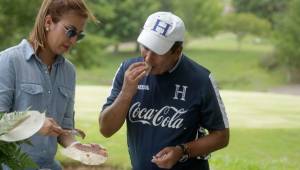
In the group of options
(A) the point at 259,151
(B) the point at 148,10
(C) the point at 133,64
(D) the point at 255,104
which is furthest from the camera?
(B) the point at 148,10

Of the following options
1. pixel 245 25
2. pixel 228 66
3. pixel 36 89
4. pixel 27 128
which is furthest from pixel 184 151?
pixel 245 25

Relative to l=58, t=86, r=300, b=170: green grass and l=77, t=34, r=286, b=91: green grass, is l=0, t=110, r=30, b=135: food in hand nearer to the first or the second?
l=58, t=86, r=300, b=170: green grass

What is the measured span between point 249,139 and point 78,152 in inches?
298

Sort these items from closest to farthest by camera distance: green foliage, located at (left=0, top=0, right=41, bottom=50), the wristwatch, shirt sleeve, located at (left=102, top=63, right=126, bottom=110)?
the wristwatch, shirt sleeve, located at (left=102, top=63, right=126, bottom=110), green foliage, located at (left=0, top=0, right=41, bottom=50)

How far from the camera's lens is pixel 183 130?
2574 millimetres

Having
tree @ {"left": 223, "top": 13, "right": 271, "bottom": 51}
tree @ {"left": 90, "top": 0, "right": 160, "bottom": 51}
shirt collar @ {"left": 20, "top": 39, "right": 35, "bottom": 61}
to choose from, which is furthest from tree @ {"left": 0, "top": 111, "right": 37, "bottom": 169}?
tree @ {"left": 223, "top": 13, "right": 271, "bottom": 51}

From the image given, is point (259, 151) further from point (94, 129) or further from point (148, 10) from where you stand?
point (148, 10)

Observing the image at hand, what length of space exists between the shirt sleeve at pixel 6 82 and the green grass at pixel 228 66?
30.7 m

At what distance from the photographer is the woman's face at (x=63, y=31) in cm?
238

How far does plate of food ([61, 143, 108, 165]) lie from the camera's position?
7.18 feet

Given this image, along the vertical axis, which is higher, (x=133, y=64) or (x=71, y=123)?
(x=133, y=64)

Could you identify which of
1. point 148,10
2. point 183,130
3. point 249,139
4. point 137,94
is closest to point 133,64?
point 137,94

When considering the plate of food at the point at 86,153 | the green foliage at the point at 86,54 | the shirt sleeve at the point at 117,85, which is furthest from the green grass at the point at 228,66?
the plate of food at the point at 86,153

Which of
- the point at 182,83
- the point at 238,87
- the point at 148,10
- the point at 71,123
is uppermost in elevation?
the point at 182,83
